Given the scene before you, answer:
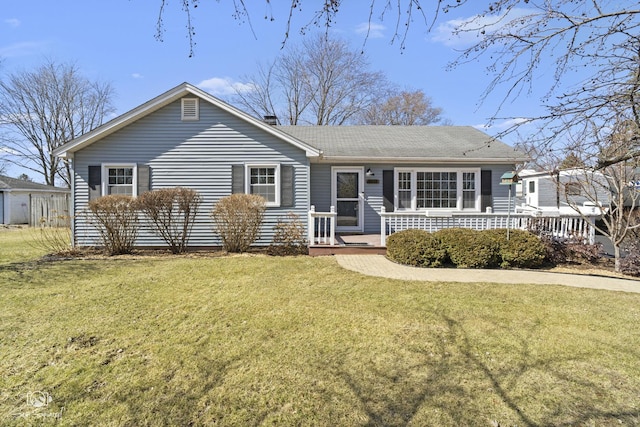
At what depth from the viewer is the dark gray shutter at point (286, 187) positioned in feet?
33.1

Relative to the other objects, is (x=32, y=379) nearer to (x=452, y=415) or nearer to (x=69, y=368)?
(x=69, y=368)

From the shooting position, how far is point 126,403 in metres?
2.81

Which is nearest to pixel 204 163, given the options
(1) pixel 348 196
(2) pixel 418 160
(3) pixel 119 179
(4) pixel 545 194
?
(3) pixel 119 179

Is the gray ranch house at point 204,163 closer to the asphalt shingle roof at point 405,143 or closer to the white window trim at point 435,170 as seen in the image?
the asphalt shingle roof at point 405,143

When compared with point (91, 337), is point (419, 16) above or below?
above

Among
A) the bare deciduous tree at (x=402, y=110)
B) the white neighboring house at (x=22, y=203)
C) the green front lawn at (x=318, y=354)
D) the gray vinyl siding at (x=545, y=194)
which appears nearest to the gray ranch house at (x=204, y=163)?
the green front lawn at (x=318, y=354)

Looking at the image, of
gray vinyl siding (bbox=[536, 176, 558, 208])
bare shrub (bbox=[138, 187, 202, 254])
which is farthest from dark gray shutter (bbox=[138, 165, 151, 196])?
gray vinyl siding (bbox=[536, 176, 558, 208])

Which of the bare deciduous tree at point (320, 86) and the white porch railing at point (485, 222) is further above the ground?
the bare deciduous tree at point (320, 86)

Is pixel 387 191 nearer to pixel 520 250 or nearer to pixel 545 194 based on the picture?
pixel 520 250

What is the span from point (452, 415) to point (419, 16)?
3.22 m

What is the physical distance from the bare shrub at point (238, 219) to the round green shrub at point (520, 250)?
19.2 ft

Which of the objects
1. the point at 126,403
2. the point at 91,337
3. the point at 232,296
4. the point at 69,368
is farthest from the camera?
the point at 232,296

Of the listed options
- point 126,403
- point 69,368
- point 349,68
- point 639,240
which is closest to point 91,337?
point 69,368

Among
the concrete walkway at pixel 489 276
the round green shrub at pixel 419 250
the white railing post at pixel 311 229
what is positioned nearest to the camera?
the concrete walkway at pixel 489 276
